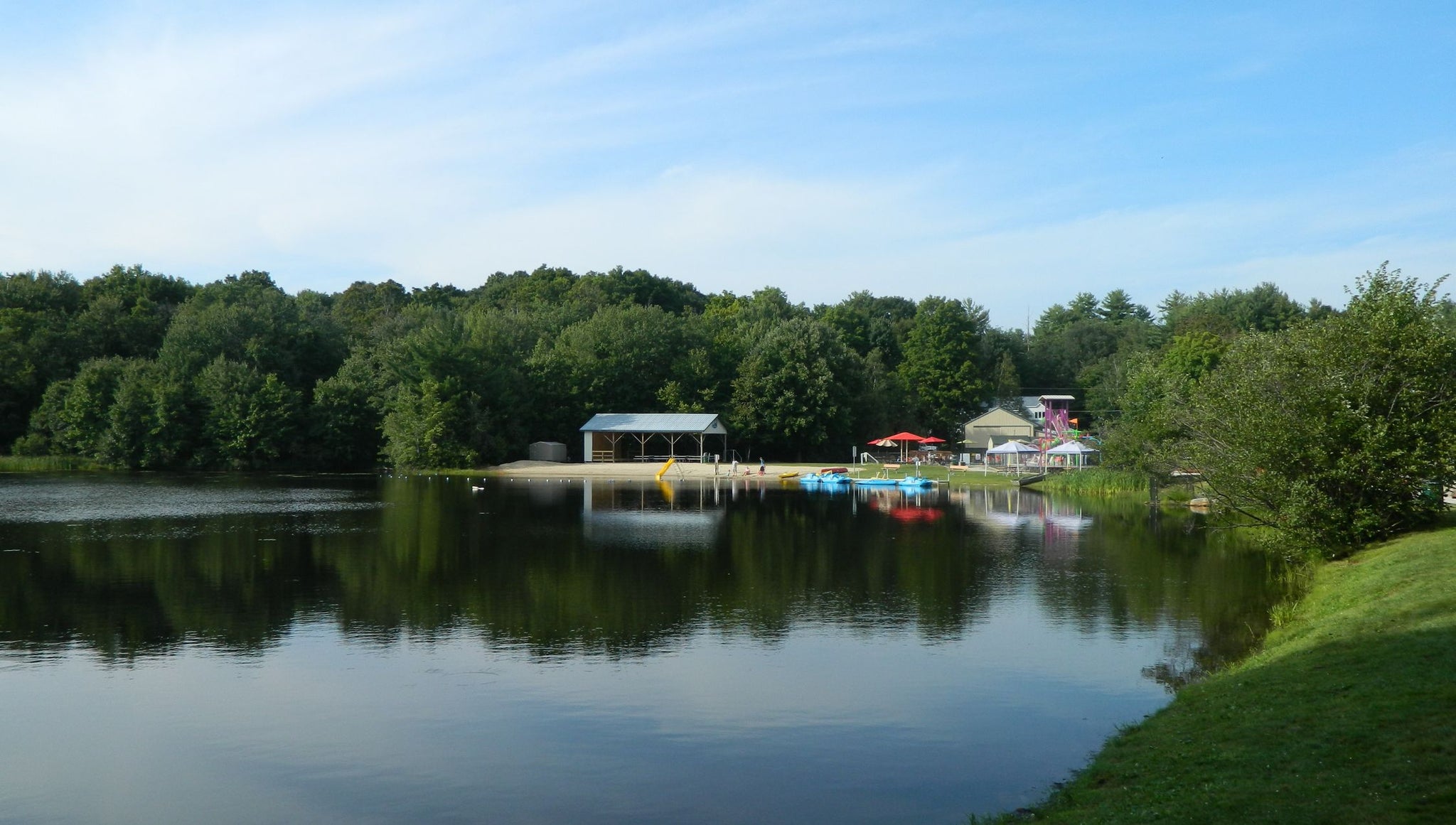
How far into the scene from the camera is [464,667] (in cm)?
1464

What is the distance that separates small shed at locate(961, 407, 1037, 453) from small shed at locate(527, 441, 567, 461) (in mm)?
29562

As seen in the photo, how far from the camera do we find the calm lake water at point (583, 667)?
393 inches

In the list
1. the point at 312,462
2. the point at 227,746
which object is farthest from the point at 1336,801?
the point at 312,462

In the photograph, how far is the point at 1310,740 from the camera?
8.84 m

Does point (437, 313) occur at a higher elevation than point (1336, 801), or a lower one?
higher

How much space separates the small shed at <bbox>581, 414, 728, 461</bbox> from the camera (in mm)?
65375

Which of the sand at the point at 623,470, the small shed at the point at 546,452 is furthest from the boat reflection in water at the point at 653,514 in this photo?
the small shed at the point at 546,452

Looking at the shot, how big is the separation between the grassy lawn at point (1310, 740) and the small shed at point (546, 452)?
5672 centimetres

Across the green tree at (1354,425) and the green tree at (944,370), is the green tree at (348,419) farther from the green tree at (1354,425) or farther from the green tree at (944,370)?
the green tree at (1354,425)

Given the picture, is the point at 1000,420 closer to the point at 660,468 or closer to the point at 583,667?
the point at 660,468

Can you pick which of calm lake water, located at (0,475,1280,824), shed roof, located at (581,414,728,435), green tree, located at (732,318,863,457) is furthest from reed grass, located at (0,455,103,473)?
green tree, located at (732,318,863,457)

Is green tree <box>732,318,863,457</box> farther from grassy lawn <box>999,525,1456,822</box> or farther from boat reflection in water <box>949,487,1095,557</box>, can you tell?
grassy lawn <box>999,525,1456,822</box>

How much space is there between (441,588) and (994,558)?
41.9ft

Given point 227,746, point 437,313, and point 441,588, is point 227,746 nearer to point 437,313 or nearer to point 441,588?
point 441,588
